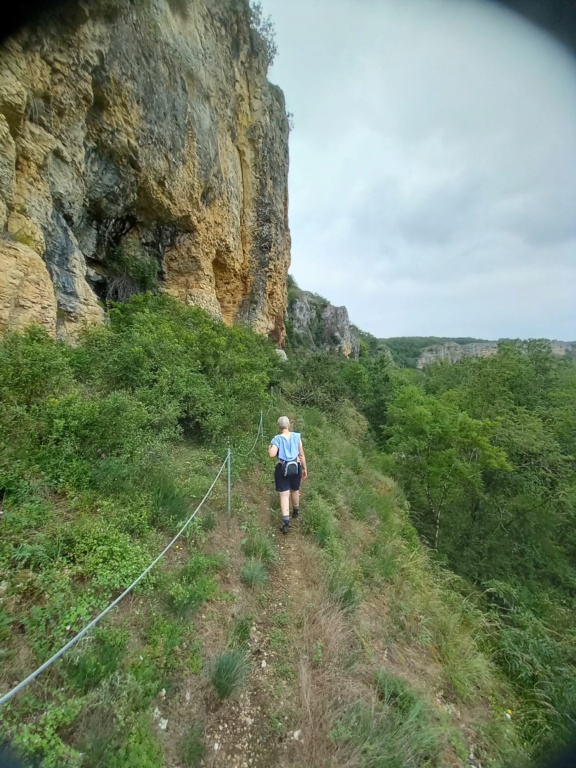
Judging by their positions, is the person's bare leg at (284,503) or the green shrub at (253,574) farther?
the person's bare leg at (284,503)

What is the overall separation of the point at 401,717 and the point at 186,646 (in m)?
1.70

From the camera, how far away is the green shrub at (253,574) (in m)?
3.44

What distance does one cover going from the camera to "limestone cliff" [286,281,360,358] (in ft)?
170

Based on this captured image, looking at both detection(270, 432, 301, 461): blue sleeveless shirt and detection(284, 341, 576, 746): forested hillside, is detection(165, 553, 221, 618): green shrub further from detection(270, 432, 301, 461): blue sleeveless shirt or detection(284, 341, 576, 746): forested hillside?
detection(284, 341, 576, 746): forested hillside

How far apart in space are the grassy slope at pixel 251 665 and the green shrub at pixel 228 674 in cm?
2

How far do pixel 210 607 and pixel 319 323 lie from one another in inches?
2239

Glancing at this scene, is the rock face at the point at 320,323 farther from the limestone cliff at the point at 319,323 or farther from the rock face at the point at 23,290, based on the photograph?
the rock face at the point at 23,290

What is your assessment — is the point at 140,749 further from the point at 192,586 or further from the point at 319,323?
the point at 319,323

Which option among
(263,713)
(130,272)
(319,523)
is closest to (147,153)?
(130,272)

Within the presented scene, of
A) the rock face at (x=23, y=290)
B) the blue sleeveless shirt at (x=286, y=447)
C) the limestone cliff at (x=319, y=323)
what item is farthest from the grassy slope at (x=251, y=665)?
the limestone cliff at (x=319, y=323)

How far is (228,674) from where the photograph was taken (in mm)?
2322

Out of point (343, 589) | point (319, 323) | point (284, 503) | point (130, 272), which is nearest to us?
point (343, 589)

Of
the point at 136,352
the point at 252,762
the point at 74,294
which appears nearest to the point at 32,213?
the point at 74,294

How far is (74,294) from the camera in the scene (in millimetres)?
6867
